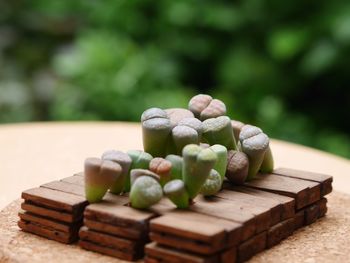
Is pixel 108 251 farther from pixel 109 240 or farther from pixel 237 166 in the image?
pixel 237 166

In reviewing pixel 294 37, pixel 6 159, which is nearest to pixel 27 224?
pixel 6 159

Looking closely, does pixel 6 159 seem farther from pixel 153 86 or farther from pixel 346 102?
pixel 346 102

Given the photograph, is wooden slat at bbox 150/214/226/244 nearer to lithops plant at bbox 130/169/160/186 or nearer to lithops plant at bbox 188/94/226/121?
lithops plant at bbox 130/169/160/186

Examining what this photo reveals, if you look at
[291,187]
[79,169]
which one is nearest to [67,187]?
[291,187]

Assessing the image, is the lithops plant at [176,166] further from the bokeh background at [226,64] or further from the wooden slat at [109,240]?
the bokeh background at [226,64]

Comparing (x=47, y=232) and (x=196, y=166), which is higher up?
(x=196, y=166)

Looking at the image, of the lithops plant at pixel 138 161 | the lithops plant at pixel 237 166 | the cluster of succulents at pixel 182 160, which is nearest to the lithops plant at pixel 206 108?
the cluster of succulents at pixel 182 160
